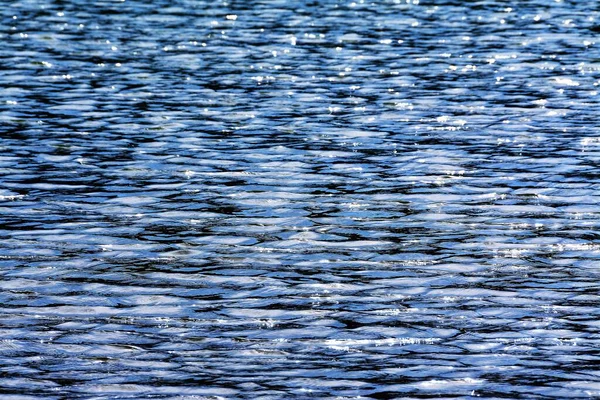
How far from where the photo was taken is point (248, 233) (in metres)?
21.8

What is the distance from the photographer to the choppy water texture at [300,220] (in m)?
15.7

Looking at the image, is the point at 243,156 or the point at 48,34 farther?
the point at 48,34

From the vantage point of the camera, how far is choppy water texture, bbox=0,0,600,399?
15719 millimetres

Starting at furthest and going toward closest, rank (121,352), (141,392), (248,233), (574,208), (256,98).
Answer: (256,98) → (574,208) → (248,233) → (121,352) → (141,392)

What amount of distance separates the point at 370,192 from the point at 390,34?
2366 centimetres

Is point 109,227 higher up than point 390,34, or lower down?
higher up

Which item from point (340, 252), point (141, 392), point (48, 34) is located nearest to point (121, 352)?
point (141, 392)

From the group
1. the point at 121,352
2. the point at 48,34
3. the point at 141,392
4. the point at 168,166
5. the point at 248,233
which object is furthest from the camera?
the point at 48,34

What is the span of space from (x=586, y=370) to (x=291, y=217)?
8477 mm

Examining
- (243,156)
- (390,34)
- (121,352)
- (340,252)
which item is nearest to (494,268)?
(340,252)

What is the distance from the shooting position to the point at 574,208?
923 inches

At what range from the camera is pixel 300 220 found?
74.2 ft

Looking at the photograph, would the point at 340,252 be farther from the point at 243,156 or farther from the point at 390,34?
the point at 390,34

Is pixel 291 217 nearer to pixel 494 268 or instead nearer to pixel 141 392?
pixel 494 268
